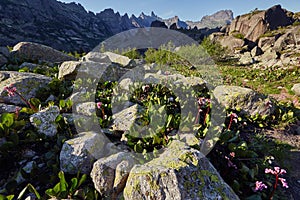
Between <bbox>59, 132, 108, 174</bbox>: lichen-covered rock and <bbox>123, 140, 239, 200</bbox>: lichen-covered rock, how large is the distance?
1084mm

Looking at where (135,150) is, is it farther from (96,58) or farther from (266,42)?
(266,42)

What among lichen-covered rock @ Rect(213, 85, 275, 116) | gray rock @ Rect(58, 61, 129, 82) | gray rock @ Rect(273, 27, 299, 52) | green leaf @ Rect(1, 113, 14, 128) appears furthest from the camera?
gray rock @ Rect(273, 27, 299, 52)

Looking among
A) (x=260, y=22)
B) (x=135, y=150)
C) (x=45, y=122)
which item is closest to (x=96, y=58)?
(x=45, y=122)

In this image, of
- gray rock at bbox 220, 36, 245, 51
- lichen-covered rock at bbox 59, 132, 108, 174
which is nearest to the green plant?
lichen-covered rock at bbox 59, 132, 108, 174

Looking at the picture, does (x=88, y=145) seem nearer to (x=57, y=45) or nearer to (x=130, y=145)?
(x=130, y=145)

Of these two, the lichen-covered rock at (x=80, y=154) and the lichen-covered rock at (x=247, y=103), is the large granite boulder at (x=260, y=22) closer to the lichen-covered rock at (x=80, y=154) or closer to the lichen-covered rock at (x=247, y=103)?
the lichen-covered rock at (x=247, y=103)

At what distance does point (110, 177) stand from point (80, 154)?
74 centimetres

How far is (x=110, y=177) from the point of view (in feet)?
10.9

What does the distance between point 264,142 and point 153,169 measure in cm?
416

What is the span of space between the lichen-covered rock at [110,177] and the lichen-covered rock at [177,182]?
1.11ft

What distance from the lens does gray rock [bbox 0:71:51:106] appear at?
589 cm

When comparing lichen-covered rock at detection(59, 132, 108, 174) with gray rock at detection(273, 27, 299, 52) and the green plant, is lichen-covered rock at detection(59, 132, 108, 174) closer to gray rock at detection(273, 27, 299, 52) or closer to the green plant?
the green plant

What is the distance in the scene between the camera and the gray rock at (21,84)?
19.3ft

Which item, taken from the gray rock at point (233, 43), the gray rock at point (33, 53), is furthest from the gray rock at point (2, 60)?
the gray rock at point (233, 43)
